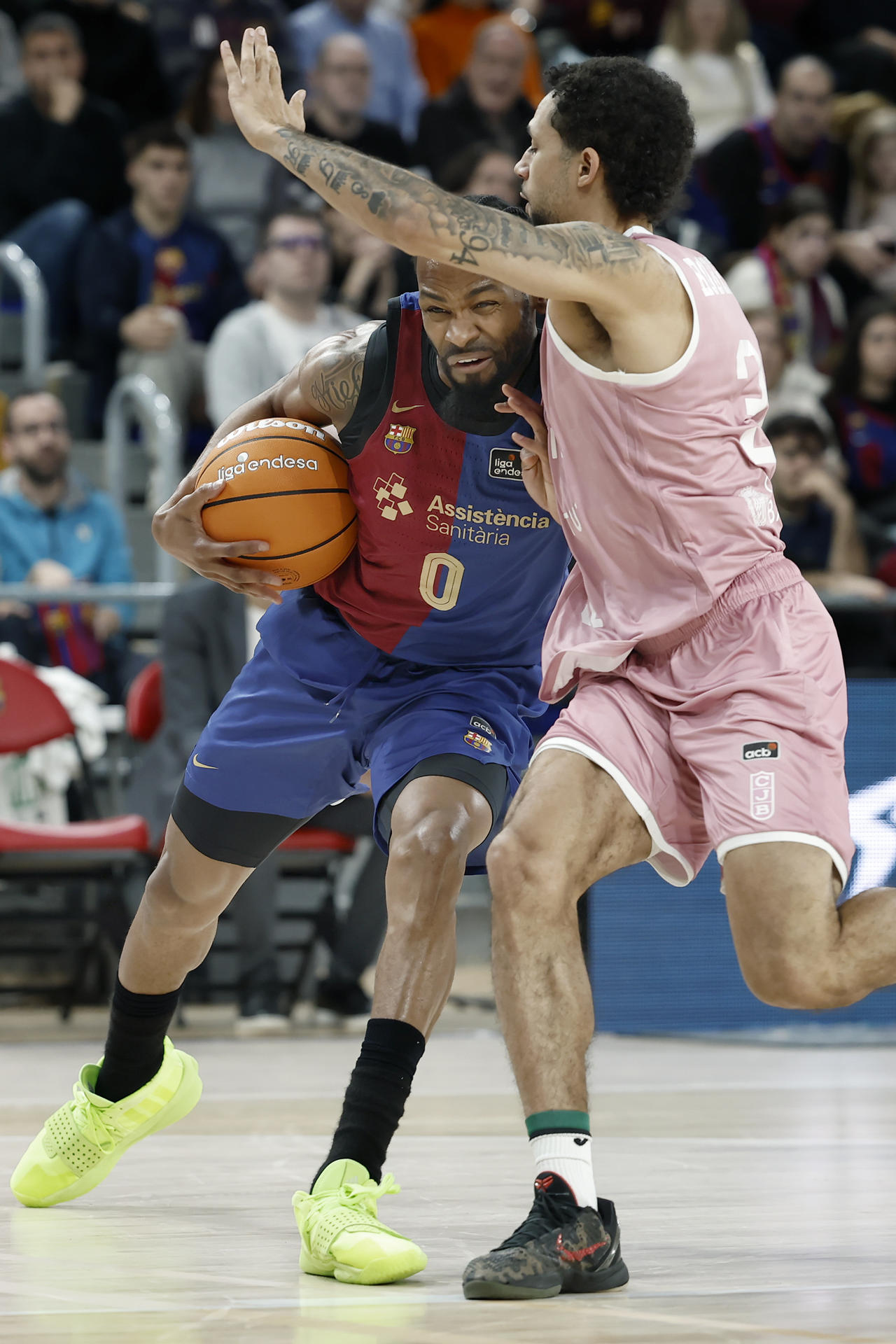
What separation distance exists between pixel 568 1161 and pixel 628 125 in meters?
1.88

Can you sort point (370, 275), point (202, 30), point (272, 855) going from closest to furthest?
point (272, 855) < point (370, 275) < point (202, 30)

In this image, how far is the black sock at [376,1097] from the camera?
3.49m

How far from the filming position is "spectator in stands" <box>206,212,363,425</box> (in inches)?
378

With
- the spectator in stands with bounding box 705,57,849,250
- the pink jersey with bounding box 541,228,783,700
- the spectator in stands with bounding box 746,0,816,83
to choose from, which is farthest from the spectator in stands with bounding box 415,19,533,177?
the pink jersey with bounding box 541,228,783,700

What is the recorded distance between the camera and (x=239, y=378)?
9.60 metres

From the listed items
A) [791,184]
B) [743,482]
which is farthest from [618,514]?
[791,184]

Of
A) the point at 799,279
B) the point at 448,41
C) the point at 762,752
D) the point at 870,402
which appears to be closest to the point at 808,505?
the point at 870,402

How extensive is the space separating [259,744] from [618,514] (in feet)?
3.60

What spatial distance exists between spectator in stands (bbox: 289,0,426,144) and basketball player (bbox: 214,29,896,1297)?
882 cm

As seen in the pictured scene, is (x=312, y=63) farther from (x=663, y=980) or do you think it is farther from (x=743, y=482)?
(x=743, y=482)

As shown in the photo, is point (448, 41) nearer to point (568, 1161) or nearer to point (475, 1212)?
point (475, 1212)

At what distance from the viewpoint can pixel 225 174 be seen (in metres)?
11.6

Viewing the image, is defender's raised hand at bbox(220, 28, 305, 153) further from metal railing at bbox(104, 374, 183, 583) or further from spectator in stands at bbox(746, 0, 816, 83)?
spectator in stands at bbox(746, 0, 816, 83)

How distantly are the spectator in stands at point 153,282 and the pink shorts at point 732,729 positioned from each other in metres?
7.07
